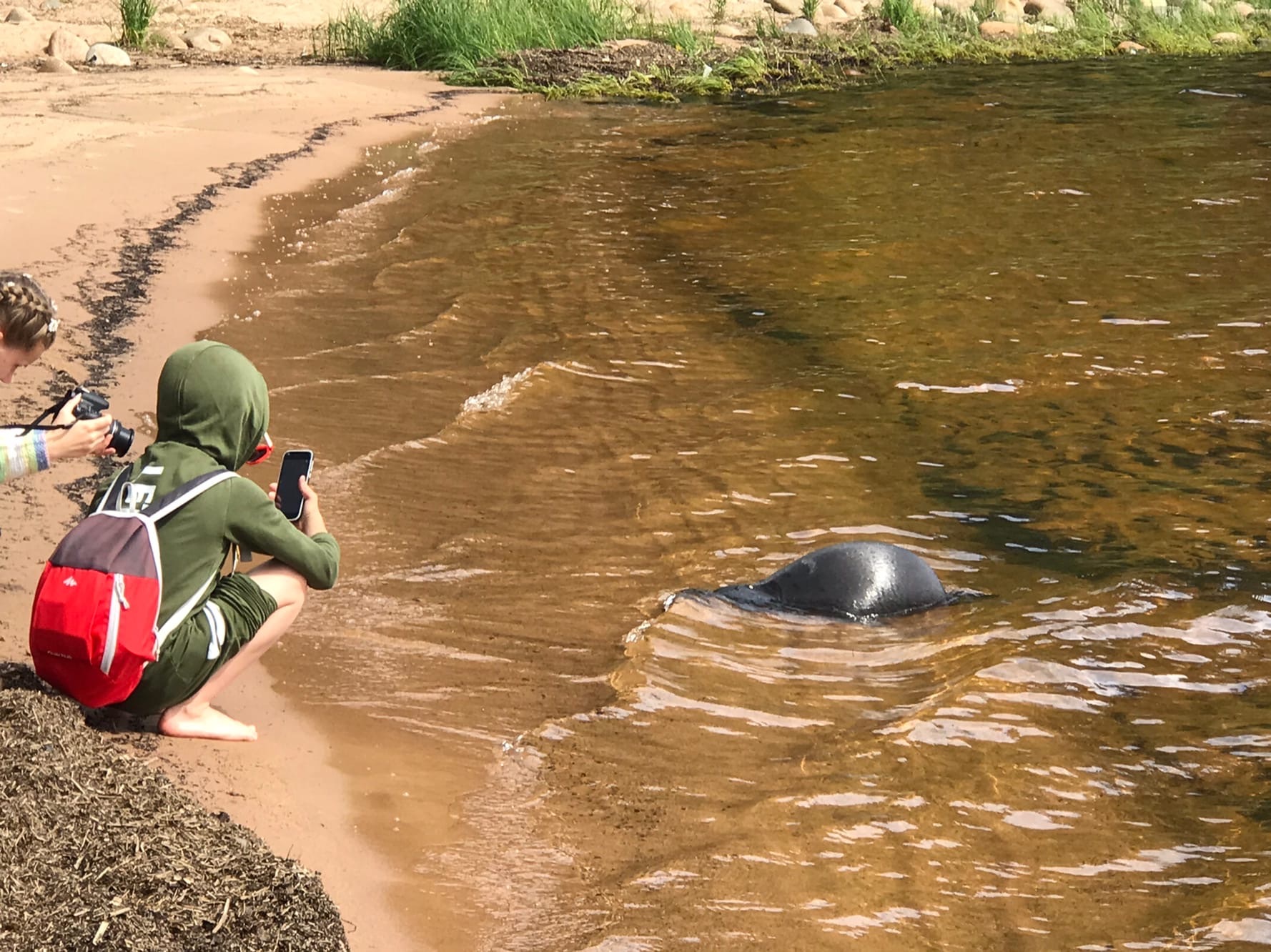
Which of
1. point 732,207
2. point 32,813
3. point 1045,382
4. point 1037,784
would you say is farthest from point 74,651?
point 732,207

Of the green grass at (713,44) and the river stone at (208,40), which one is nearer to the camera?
the green grass at (713,44)

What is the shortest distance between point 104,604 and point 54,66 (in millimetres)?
12758

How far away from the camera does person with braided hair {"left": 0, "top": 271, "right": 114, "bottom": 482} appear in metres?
3.72

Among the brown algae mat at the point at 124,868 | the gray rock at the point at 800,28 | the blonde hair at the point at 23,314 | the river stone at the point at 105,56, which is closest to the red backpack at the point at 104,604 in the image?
the brown algae mat at the point at 124,868

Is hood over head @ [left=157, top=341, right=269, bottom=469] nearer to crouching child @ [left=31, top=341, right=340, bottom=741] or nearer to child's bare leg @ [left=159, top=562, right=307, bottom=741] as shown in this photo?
crouching child @ [left=31, top=341, right=340, bottom=741]

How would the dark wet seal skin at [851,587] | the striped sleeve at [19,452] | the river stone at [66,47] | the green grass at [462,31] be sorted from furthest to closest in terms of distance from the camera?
the green grass at [462,31], the river stone at [66,47], the dark wet seal skin at [851,587], the striped sleeve at [19,452]

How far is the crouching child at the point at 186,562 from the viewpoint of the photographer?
3.49 meters

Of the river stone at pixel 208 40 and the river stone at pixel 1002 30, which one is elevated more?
the river stone at pixel 1002 30

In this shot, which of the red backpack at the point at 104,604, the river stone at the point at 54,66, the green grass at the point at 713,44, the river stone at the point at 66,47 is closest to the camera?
the red backpack at the point at 104,604

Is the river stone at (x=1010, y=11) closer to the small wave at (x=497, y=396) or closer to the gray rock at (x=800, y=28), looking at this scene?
the gray rock at (x=800, y=28)

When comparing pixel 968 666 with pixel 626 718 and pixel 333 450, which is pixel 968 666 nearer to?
pixel 626 718

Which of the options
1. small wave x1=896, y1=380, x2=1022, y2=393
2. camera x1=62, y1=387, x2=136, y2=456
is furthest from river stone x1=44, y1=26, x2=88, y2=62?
camera x1=62, y1=387, x2=136, y2=456

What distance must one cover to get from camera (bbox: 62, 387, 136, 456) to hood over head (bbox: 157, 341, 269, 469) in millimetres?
272

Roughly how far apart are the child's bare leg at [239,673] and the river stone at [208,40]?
1447 cm
